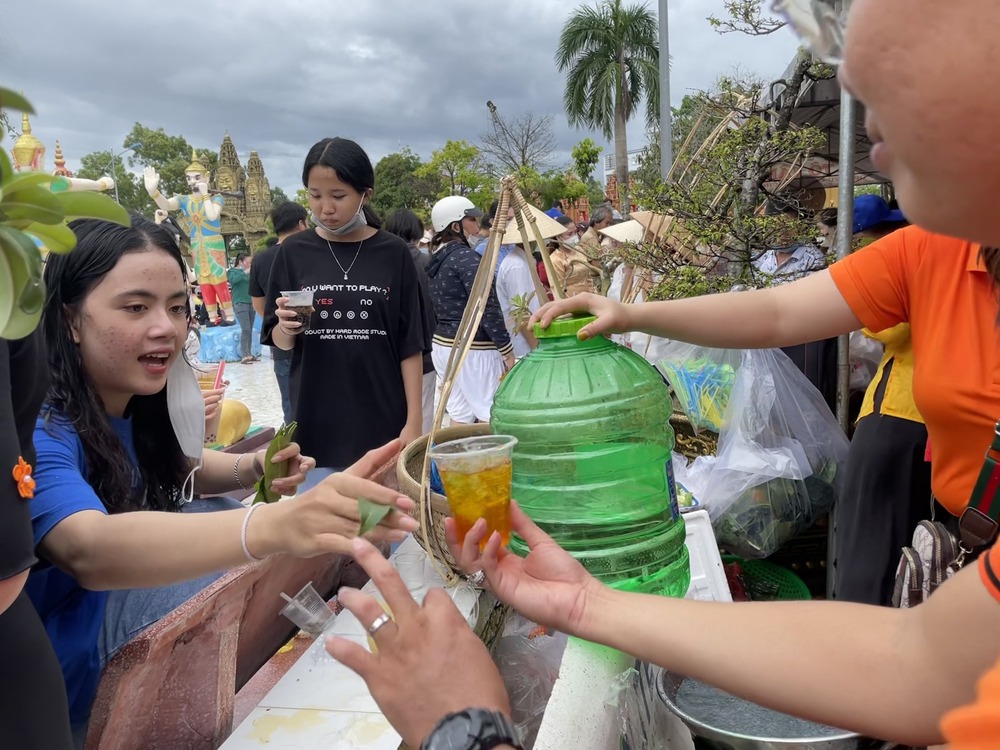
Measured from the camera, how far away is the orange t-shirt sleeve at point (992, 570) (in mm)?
836

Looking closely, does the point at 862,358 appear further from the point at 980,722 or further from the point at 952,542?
the point at 980,722

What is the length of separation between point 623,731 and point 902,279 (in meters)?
1.56

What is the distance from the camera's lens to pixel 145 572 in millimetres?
1471

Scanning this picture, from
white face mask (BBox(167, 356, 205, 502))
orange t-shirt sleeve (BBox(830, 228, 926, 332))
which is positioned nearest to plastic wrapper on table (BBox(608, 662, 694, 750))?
orange t-shirt sleeve (BBox(830, 228, 926, 332))

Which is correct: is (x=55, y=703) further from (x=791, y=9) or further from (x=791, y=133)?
(x=791, y=133)

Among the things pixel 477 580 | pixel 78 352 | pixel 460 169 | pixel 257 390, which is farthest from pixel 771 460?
pixel 460 169

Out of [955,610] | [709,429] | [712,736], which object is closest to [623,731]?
[712,736]

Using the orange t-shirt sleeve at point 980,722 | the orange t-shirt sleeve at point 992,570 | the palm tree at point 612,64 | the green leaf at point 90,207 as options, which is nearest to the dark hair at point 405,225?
the green leaf at point 90,207

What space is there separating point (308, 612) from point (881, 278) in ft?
6.64

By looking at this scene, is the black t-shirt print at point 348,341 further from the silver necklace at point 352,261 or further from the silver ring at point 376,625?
the silver ring at point 376,625

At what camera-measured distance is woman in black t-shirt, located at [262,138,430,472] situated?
3.34 m

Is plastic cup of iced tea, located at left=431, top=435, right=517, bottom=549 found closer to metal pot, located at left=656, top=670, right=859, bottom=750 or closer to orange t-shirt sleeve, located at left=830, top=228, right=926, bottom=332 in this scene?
metal pot, located at left=656, top=670, right=859, bottom=750

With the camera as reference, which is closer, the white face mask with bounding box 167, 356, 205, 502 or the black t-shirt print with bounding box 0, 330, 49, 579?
the black t-shirt print with bounding box 0, 330, 49, 579

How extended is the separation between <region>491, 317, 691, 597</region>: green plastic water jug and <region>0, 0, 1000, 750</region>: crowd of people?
19 centimetres
